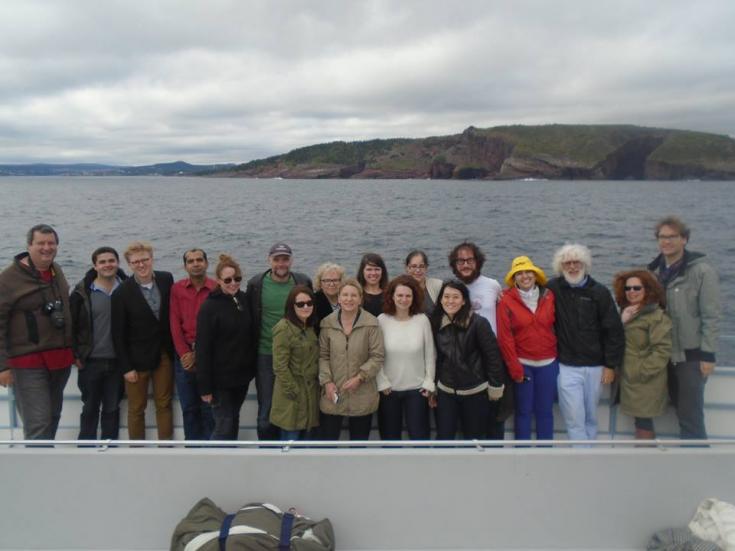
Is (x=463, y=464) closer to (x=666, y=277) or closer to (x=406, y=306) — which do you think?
(x=406, y=306)

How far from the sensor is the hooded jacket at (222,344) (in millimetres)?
3432

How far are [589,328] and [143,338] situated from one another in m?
2.78

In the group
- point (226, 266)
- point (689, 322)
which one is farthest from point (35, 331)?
point (689, 322)

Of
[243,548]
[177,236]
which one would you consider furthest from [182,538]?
[177,236]

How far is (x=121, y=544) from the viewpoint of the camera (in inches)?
103

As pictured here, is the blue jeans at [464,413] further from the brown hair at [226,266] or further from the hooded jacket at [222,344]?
the brown hair at [226,266]

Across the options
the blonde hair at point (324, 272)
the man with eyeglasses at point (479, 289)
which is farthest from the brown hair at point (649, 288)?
the blonde hair at point (324, 272)

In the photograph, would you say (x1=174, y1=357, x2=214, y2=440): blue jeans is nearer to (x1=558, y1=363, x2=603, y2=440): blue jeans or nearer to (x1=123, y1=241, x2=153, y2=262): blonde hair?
(x1=123, y1=241, x2=153, y2=262): blonde hair

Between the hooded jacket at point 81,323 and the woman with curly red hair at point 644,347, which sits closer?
the woman with curly red hair at point 644,347

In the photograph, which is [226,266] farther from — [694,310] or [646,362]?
[694,310]

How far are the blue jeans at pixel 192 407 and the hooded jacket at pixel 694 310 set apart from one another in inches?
118

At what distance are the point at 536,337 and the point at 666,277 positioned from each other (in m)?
0.91

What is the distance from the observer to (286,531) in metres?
2.41

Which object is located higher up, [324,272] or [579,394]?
[324,272]
